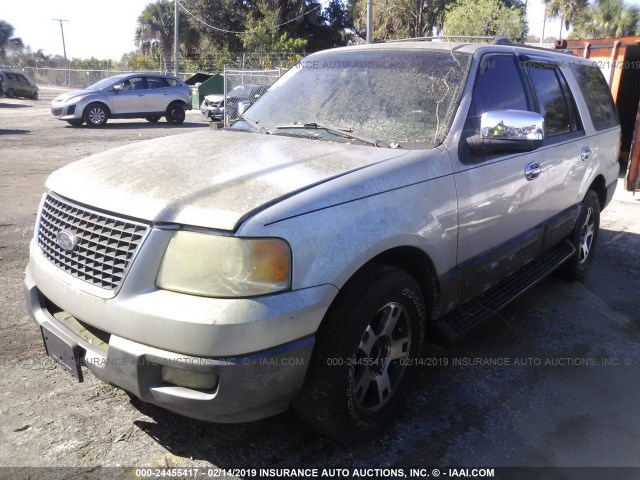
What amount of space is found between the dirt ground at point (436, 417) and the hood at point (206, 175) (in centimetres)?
29

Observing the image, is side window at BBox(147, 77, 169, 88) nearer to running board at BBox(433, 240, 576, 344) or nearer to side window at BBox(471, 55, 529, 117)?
running board at BBox(433, 240, 576, 344)

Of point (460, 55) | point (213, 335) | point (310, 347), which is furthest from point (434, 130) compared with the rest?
point (213, 335)

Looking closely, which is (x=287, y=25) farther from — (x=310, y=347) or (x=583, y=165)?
(x=310, y=347)

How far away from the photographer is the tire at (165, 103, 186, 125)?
19453 millimetres

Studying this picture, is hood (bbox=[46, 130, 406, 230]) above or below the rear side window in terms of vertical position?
below

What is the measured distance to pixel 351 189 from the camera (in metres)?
2.49

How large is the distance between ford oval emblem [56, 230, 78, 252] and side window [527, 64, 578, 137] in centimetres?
330

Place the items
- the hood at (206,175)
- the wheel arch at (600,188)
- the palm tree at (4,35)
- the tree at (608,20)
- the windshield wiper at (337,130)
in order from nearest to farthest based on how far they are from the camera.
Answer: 1. the hood at (206,175)
2. the windshield wiper at (337,130)
3. the wheel arch at (600,188)
4. the tree at (608,20)
5. the palm tree at (4,35)

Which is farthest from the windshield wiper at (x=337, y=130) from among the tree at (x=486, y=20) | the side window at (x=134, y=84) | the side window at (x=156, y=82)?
the tree at (x=486, y=20)

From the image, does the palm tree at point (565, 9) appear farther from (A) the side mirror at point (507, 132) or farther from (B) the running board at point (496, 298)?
(A) the side mirror at point (507, 132)

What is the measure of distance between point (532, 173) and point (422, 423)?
1.89 m

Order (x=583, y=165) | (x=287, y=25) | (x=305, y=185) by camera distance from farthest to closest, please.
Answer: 1. (x=287, y=25)
2. (x=583, y=165)
3. (x=305, y=185)

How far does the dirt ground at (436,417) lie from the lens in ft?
8.85

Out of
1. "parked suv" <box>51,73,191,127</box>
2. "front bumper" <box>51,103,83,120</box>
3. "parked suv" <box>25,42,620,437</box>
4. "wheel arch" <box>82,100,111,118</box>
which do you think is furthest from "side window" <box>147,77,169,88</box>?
"parked suv" <box>25,42,620,437</box>
